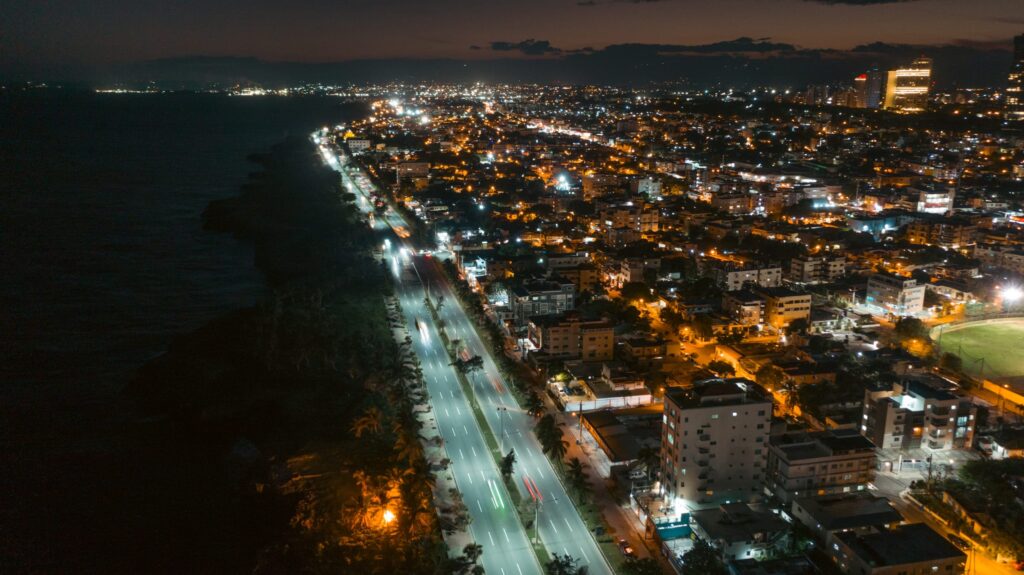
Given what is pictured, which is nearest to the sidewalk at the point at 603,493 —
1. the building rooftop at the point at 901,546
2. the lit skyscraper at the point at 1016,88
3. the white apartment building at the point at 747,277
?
the building rooftop at the point at 901,546

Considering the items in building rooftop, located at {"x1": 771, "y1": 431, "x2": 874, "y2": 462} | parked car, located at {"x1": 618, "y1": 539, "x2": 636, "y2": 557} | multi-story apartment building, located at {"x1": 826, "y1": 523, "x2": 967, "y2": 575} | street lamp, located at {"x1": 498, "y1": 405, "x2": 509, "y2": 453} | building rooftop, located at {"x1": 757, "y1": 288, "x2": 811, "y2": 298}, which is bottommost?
street lamp, located at {"x1": 498, "y1": 405, "x2": 509, "y2": 453}

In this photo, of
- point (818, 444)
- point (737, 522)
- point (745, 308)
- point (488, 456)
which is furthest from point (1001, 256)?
point (488, 456)

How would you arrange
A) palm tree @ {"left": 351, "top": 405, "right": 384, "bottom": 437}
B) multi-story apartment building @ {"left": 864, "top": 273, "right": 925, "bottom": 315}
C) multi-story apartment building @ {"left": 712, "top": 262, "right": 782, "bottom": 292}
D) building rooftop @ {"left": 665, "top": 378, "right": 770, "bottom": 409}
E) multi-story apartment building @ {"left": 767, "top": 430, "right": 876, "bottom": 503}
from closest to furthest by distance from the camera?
building rooftop @ {"left": 665, "top": 378, "right": 770, "bottom": 409}
multi-story apartment building @ {"left": 767, "top": 430, "right": 876, "bottom": 503}
palm tree @ {"left": 351, "top": 405, "right": 384, "bottom": 437}
multi-story apartment building @ {"left": 864, "top": 273, "right": 925, "bottom": 315}
multi-story apartment building @ {"left": 712, "top": 262, "right": 782, "bottom": 292}

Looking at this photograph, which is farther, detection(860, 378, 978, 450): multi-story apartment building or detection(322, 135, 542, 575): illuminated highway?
detection(860, 378, 978, 450): multi-story apartment building

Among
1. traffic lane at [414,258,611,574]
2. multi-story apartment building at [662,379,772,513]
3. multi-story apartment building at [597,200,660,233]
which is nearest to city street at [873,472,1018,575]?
multi-story apartment building at [662,379,772,513]

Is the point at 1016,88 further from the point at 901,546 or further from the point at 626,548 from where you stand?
the point at 626,548

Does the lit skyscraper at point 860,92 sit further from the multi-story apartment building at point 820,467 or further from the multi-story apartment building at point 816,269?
the multi-story apartment building at point 820,467

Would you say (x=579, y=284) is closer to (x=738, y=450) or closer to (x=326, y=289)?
(x=326, y=289)

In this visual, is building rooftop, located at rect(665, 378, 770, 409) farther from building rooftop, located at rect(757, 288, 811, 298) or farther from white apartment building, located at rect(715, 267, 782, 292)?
white apartment building, located at rect(715, 267, 782, 292)
